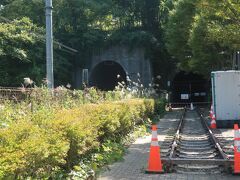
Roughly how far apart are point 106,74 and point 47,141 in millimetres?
54450

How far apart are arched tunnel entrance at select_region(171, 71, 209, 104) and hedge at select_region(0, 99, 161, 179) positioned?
56606 mm

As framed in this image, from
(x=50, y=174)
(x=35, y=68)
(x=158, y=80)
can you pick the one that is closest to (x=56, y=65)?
(x=35, y=68)

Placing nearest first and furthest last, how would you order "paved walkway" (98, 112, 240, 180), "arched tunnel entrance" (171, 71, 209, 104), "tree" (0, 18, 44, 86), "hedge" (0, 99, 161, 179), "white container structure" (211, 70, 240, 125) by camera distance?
"hedge" (0, 99, 161, 179)
"paved walkway" (98, 112, 240, 180)
"white container structure" (211, 70, 240, 125)
"tree" (0, 18, 44, 86)
"arched tunnel entrance" (171, 71, 209, 104)

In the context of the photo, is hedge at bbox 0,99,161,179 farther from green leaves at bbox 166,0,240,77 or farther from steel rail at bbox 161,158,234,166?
green leaves at bbox 166,0,240,77

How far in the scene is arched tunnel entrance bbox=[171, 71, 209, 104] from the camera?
2653 inches

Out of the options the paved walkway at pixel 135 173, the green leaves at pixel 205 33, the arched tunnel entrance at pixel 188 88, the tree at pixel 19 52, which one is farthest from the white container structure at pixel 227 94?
the arched tunnel entrance at pixel 188 88

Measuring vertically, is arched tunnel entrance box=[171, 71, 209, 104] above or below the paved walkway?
above

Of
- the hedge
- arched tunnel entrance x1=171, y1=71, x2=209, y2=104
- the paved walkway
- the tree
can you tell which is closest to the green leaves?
the paved walkway

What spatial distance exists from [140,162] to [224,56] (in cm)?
2809

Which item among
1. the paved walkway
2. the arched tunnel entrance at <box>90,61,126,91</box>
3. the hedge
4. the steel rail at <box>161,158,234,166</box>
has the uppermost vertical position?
the arched tunnel entrance at <box>90,61,126,91</box>

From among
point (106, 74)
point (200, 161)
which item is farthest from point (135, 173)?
point (106, 74)

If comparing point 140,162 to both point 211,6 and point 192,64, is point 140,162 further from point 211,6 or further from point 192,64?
point 192,64

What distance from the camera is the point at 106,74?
6097 centimetres

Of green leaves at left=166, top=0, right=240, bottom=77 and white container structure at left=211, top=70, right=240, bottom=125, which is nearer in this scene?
green leaves at left=166, top=0, right=240, bottom=77
